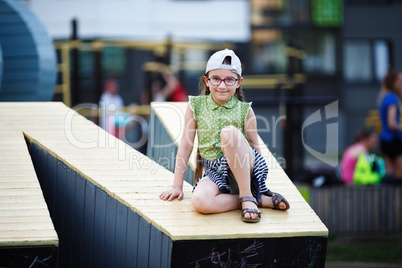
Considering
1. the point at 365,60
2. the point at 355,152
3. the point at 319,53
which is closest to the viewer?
the point at 355,152

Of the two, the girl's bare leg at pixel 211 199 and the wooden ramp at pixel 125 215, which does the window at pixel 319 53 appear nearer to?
the wooden ramp at pixel 125 215

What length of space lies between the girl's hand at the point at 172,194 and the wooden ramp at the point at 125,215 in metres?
0.05

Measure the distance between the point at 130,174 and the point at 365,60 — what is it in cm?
2345

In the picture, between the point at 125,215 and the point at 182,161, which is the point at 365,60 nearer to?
the point at 182,161

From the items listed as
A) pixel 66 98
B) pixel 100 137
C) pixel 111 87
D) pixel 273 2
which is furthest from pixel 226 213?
pixel 273 2

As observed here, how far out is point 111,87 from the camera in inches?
571

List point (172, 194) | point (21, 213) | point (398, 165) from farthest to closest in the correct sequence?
point (398, 165), point (172, 194), point (21, 213)

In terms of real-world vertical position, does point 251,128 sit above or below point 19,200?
above

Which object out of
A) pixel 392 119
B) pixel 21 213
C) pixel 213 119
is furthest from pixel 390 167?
pixel 21 213

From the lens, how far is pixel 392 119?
9125 mm

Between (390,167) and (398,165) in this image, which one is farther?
(390,167)

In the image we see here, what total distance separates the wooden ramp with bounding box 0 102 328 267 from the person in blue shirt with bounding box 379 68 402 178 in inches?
154

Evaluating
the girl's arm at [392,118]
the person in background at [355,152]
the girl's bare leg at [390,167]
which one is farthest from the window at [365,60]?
the girl's arm at [392,118]

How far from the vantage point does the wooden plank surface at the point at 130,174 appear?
14.3ft
